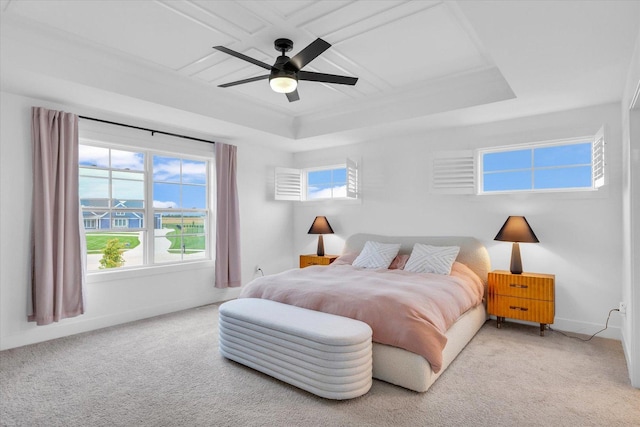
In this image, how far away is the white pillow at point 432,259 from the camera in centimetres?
387

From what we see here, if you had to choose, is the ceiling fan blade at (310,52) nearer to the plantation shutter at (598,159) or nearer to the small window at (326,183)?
the plantation shutter at (598,159)

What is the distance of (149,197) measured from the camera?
14.3 feet

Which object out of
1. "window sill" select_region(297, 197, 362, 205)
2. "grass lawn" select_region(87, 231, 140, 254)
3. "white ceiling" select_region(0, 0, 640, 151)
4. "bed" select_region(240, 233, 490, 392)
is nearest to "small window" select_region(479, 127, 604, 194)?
"white ceiling" select_region(0, 0, 640, 151)

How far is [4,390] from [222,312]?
5.04 ft

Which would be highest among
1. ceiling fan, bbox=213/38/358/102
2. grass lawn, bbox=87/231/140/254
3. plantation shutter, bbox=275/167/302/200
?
ceiling fan, bbox=213/38/358/102

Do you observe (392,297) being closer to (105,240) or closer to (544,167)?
(544,167)

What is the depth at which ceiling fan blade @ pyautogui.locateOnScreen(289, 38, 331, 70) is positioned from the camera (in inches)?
89.2

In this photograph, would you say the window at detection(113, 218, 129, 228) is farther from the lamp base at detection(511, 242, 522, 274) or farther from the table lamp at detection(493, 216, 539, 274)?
the lamp base at detection(511, 242, 522, 274)

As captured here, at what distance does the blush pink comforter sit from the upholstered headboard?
0.71 feet

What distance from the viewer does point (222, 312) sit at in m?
2.96

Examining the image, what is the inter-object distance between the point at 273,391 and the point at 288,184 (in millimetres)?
3757

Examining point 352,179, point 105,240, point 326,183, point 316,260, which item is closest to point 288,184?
point 326,183

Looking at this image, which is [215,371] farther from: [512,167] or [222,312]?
[512,167]

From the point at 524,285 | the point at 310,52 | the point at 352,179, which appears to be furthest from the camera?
the point at 352,179
